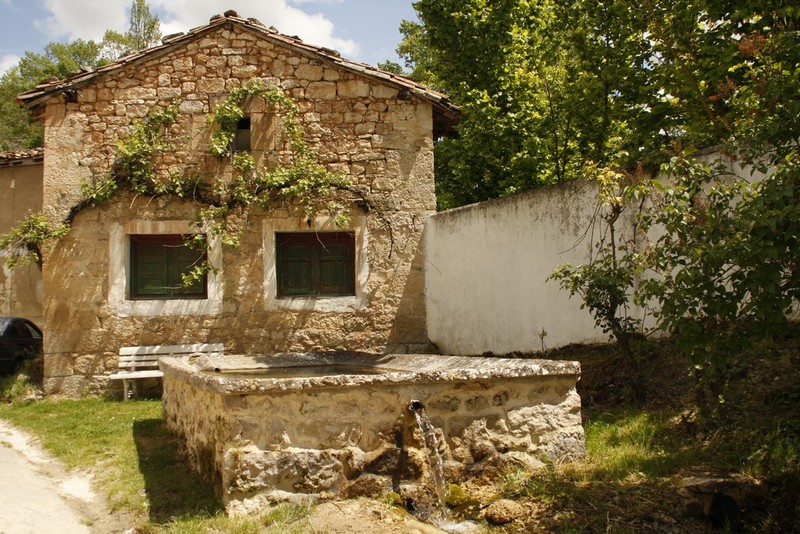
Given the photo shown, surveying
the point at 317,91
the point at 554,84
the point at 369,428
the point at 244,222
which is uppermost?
the point at 554,84

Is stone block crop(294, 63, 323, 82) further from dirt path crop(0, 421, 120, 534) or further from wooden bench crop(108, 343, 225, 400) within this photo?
dirt path crop(0, 421, 120, 534)

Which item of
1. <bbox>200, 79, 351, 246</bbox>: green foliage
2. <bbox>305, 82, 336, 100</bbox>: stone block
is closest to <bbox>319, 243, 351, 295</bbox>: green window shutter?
<bbox>200, 79, 351, 246</bbox>: green foliage

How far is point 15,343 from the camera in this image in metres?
10.4

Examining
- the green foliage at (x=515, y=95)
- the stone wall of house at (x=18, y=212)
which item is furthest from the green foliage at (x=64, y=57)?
the green foliage at (x=515, y=95)

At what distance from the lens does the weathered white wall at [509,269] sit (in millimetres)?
7270

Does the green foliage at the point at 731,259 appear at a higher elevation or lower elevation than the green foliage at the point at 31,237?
lower

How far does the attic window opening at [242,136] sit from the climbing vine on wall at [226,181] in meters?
0.18

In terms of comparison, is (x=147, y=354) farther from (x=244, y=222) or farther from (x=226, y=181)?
(x=226, y=181)

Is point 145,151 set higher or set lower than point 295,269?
higher

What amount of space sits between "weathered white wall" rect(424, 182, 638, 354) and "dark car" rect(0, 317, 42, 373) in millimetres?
6034

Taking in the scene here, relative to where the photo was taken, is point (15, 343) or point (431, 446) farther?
point (15, 343)

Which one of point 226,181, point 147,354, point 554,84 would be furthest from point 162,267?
point 554,84

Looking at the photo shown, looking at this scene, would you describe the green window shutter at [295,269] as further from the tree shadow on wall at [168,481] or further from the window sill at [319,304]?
the tree shadow on wall at [168,481]

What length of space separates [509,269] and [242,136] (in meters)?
4.05
